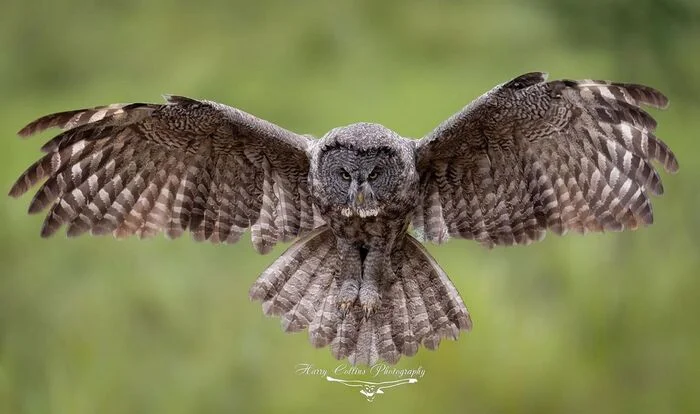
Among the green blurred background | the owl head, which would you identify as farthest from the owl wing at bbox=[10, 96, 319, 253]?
the green blurred background

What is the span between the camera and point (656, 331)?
6914 mm

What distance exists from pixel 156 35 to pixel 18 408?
10.5ft

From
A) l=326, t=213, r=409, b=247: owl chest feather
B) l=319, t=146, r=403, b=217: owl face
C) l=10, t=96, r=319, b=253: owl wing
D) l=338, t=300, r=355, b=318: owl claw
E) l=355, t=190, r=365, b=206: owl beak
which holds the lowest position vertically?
l=338, t=300, r=355, b=318: owl claw

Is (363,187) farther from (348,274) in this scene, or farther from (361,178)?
(348,274)

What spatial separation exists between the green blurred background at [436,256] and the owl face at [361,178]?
2.07 metres

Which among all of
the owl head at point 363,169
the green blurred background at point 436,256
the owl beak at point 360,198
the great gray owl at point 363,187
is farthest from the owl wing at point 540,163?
the green blurred background at point 436,256

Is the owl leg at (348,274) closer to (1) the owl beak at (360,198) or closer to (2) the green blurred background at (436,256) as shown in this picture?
(1) the owl beak at (360,198)

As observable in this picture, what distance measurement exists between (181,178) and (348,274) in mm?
751

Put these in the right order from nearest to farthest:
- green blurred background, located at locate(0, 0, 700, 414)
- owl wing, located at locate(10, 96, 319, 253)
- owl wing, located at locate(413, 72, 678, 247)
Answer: owl wing, located at locate(413, 72, 678, 247) < owl wing, located at locate(10, 96, 319, 253) < green blurred background, located at locate(0, 0, 700, 414)

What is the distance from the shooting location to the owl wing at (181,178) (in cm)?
498

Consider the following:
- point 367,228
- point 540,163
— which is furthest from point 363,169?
point 540,163

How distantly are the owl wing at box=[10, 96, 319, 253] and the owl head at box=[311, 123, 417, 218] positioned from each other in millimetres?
266

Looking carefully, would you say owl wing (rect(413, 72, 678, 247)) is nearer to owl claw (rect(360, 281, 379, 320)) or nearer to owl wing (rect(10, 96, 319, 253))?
owl claw (rect(360, 281, 379, 320))

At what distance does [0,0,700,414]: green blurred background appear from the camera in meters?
6.78
